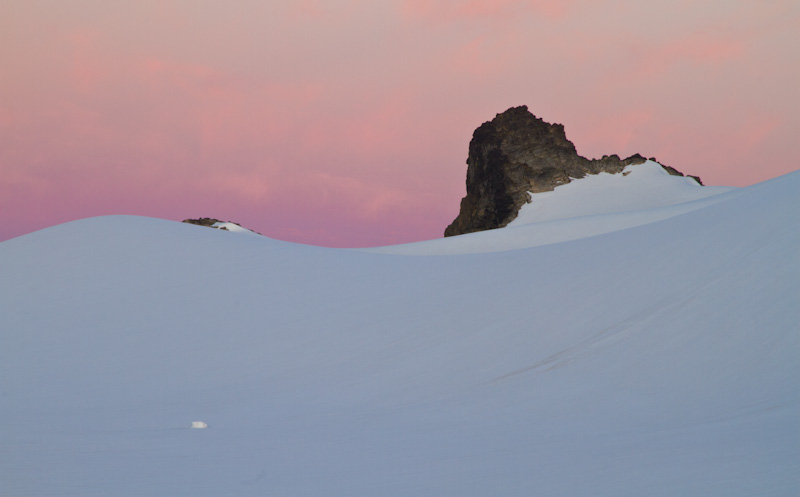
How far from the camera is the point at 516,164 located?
37.3 meters

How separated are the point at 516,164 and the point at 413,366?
3142 centimetres

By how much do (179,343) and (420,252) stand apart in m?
11.4

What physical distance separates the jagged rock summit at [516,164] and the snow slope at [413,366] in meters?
25.3

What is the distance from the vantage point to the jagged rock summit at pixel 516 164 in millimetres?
36750

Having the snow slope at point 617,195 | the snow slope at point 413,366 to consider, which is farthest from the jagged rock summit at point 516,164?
the snow slope at point 413,366

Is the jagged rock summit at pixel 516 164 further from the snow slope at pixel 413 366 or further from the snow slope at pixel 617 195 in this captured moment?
the snow slope at pixel 413 366

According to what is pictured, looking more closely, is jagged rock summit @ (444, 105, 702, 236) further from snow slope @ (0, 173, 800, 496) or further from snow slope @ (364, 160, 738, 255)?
snow slope @ (0, 173, 800, 496)

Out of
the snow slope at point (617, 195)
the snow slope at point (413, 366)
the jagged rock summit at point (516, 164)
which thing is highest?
the jagged rock summit at point (516, 164)

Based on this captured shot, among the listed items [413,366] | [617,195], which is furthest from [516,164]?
[413,366]

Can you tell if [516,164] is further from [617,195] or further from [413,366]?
[413,366]

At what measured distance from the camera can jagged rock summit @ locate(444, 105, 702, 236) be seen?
36.8m

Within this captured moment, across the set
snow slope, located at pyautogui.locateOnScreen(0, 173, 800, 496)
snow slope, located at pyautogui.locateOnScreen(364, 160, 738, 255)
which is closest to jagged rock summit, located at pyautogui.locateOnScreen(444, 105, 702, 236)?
snow slope, located at pyautogui.locateOnScreen(364, 160, 738, 255)

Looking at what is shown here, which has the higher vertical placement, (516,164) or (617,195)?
(516,164)

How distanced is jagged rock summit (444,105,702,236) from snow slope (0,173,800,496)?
25.3 m
